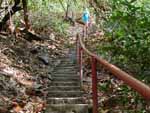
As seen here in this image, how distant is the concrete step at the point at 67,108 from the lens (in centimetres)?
660

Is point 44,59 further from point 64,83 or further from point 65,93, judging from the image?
point 65,93

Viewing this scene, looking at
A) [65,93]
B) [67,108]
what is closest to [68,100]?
[67,108]

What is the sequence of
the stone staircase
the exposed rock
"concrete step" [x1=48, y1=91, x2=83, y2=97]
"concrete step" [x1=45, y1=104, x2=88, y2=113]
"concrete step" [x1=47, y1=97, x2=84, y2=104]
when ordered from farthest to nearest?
the exposed rock, "concrete step" [x1=48, y1=91, x2=83, y2=97], "concrete step" [x1=47, y1=97, x2=84, y2=104], the stone staircase, "concrete step" [x1=45, y1=104, x2=88, y2=113]

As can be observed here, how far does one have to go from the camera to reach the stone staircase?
6.74 m

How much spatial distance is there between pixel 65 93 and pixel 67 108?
130 cm

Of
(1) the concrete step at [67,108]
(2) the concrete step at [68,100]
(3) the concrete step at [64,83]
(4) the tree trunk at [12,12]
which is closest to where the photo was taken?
(1) the concrete step at [67,108]

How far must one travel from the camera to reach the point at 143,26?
189 inches

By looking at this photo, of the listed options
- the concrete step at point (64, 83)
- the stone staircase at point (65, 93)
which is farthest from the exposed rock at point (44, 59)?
the concrete step at point (64, 83)

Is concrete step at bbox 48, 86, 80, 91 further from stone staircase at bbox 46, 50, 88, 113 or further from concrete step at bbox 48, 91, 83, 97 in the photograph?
concrete step at bbox 48, 91, 83, 97

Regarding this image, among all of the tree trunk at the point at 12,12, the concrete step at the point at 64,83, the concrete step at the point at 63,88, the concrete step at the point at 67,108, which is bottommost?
the concrete step at the point at 67,108

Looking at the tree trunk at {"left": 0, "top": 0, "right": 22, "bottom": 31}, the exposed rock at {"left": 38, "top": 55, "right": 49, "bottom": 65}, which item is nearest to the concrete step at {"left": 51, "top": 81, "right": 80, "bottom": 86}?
the exposed rock at {"left": 38, "top": 55, "right": 49, "bottom": 65}

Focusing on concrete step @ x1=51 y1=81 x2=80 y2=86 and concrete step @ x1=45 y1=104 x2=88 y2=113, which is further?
concrete step @ x1=51 y1=81 x2=80 y2=86

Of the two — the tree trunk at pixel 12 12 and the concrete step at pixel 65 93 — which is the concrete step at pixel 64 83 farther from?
the tree trunk at pixel 12 12

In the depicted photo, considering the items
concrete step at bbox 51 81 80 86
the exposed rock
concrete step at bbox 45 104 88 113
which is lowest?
concrete step at bbox 45 104 88 113
